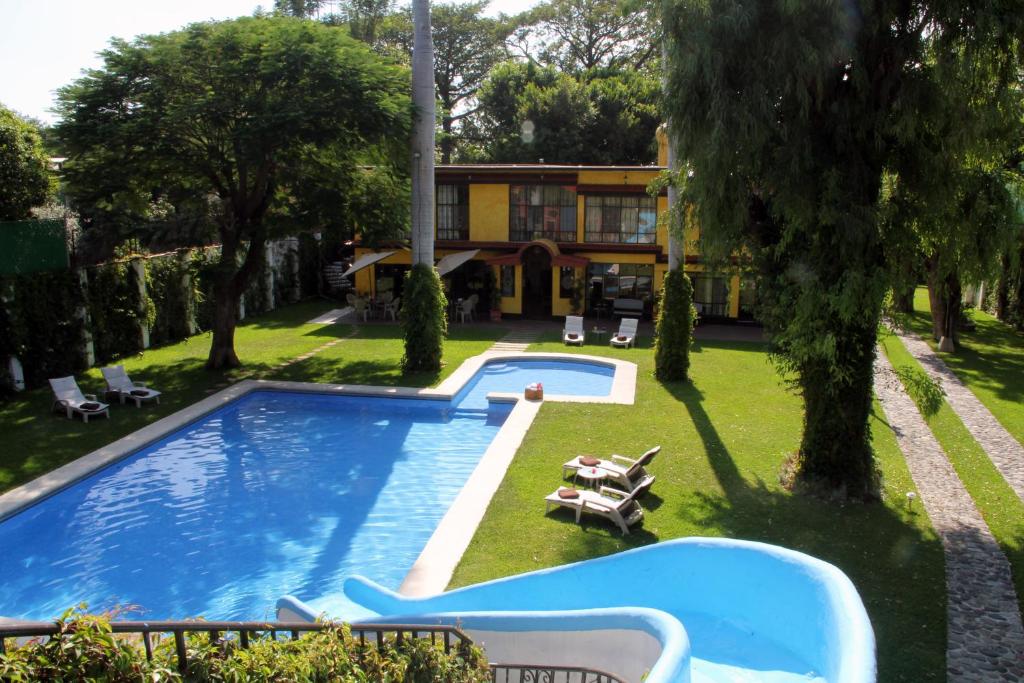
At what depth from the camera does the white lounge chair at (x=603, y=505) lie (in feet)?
34.7

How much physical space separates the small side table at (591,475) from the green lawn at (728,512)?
57 cm

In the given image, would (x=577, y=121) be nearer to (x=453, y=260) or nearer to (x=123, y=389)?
(x=453, y=260)

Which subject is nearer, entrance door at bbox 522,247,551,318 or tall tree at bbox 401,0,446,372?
tall tree at bbox 401,0,446,372

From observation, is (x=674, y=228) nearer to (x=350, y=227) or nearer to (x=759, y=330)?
(x=350, y=227)

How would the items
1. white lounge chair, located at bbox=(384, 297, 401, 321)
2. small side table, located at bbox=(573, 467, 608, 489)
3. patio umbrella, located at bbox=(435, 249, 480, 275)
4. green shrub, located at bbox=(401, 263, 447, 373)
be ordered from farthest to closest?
1. white lounge chair, located at bbox=(384, 297, 401, 321)
2. patio umbrella, located at bbox=(435, 249, 480, 275)
3. green shrub, located at bbox=(401, 263, 447, 373)
4. small side table, located at bbox=(573, 467, 608, 489)

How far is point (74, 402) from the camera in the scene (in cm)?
1617

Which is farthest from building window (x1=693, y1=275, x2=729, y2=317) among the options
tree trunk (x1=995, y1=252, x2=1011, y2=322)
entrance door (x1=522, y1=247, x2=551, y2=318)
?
tree trunk (x1=995, y1=252, x2=1011, y2=322)

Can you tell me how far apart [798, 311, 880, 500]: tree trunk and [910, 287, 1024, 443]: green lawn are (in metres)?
5.40

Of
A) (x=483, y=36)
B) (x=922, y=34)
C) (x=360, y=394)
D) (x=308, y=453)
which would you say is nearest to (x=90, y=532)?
(x=308, y=453)

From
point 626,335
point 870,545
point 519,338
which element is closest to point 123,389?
point 519,338

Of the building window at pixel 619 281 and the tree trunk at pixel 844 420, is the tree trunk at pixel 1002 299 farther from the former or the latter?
the tree trunk at pixel 844 420

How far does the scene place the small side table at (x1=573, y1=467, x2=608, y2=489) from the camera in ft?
39.5

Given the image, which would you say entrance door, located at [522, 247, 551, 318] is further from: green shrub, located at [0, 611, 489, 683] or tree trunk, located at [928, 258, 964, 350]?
green shrub, located at [0, 611, 489, 683]

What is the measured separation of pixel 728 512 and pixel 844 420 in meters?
2.31
